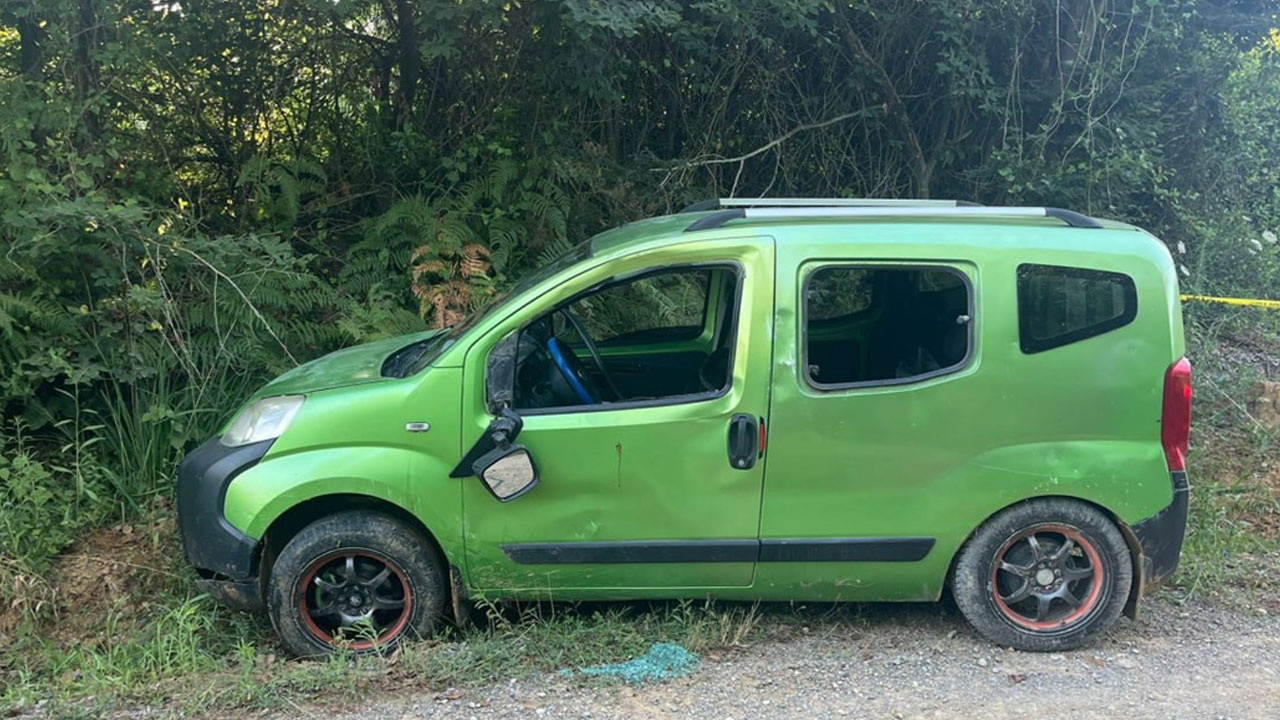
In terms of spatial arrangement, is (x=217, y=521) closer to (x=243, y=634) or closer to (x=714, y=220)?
(x=243, y=634)

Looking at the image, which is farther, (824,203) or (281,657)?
(824,203)

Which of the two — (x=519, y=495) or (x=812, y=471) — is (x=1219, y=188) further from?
(x=519, y=495)

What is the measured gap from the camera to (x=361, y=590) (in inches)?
155

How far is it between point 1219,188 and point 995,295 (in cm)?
676

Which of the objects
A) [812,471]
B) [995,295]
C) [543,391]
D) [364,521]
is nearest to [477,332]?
[543,391]

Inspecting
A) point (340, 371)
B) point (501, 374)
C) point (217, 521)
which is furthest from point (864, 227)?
point (217, 521)

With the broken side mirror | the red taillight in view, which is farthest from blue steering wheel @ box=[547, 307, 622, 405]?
the red taillight

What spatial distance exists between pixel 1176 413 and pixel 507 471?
2751mm

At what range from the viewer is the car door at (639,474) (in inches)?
148

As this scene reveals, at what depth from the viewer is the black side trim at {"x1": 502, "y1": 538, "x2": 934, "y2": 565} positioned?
384cm

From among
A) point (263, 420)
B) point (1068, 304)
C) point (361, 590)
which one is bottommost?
point (361, 590)

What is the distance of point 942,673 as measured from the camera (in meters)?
3.82

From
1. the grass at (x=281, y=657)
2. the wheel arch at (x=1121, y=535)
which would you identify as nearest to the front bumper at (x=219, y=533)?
the grass at (x=281, y=657)

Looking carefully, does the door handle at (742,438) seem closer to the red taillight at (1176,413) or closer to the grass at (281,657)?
the grass at (281,657)
